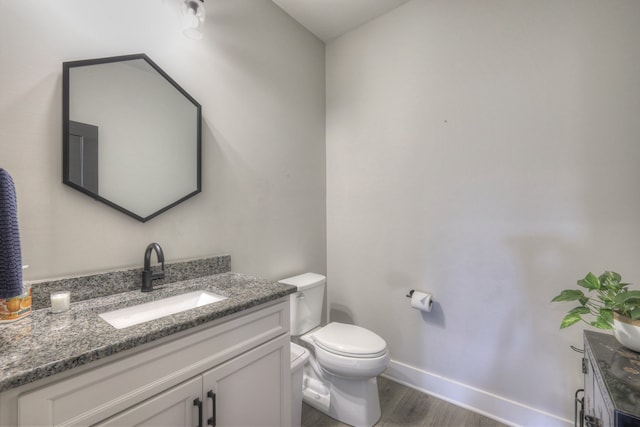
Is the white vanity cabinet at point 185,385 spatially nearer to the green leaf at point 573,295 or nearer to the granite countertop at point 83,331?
the granite countertop at point 83,331

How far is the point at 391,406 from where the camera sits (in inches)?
71.7

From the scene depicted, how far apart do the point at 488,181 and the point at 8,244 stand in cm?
208

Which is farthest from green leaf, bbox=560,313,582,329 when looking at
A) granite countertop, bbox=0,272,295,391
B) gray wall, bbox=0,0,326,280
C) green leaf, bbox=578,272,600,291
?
gray wall, bbox=0,0,326,280

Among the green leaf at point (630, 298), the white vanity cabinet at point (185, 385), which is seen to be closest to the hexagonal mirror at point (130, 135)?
the white vanity cabinet at point (185, 385)

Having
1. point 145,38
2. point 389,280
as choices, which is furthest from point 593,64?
point 145,38

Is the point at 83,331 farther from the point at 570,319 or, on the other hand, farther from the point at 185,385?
the point at 570,319

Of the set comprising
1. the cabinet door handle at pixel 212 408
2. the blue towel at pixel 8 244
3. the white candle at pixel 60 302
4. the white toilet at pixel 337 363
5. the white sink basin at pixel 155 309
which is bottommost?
the white toilet at pixel 337 363

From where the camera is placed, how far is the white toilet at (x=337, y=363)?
1.56m

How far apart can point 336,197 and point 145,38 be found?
1.57 meters

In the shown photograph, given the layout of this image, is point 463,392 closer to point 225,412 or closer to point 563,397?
point 563,397

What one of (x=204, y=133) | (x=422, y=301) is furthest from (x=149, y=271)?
(x=422, y=301)

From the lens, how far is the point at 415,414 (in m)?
1.75

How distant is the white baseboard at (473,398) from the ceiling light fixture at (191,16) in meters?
2.41

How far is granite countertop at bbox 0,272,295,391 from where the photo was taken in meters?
0.66
